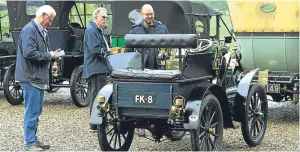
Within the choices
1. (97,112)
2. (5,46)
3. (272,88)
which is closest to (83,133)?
(97,112)

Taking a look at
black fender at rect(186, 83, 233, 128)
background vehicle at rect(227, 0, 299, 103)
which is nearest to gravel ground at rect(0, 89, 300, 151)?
black fender at rect(186, 83, 233, 128)

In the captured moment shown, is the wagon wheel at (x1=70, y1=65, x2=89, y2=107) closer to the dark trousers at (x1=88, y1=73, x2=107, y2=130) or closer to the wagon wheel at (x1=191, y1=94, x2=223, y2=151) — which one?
the dark trousers at (x1=88, y1=73, x2=107, y2=130)

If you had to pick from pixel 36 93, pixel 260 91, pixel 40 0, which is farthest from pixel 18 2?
pixel 260 91

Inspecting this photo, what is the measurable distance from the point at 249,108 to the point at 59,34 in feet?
16.3

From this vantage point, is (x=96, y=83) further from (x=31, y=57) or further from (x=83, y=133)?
(x=31, y=57)

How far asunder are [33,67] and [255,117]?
2675 mm

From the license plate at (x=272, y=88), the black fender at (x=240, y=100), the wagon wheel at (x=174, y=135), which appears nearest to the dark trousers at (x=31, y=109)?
the wagon wheel at (x=174, y=135)

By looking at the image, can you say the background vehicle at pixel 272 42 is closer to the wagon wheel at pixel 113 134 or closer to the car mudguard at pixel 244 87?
the car mudguard at pixel 244 87

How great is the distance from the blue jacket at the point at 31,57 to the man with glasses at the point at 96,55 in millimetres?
950

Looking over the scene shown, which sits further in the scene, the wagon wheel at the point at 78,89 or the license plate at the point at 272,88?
the wagon wheel at the point at 78,89

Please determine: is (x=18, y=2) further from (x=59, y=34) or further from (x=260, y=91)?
(x=260, y=91)

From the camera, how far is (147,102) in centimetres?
602

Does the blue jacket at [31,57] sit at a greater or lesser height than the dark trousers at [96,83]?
greater

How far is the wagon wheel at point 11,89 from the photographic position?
10766mm
